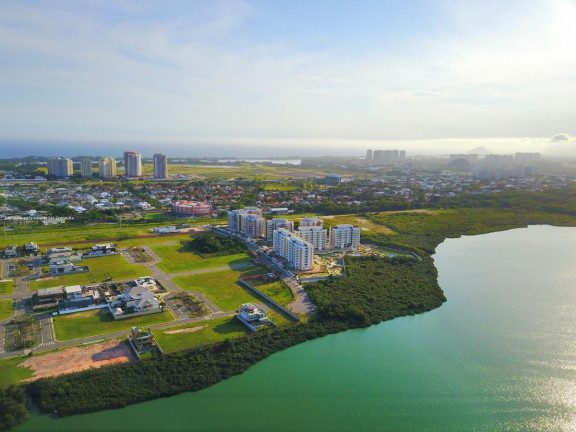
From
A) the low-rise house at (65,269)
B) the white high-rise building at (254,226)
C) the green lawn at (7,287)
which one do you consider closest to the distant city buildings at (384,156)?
the white high-rise building at (254,226)

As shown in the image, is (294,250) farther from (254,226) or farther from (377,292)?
(254,226)

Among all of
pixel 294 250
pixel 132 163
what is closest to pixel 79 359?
pixel 294 250

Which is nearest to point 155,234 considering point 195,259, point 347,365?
point 195,259

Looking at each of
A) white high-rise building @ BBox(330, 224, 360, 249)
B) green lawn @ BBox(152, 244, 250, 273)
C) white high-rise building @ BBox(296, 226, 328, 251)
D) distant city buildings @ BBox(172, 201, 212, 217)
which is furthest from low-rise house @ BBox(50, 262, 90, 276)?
distant city buildings @ BBox(172, 201, 212, 217)

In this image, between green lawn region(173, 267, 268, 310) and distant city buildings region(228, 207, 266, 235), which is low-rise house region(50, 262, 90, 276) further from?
distant city buildings region(228, 207, 266, 235)

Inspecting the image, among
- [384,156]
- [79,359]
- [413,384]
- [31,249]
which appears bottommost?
[413,384]

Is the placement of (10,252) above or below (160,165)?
below

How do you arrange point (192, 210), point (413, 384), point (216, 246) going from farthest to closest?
point (192, 210) → point (216, 246) → point (413, 384)
